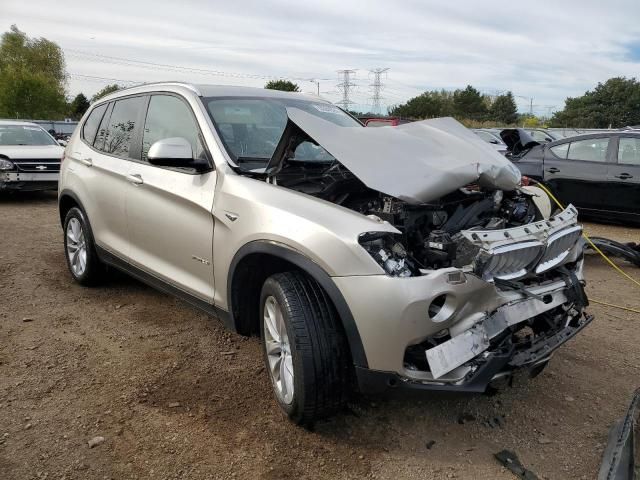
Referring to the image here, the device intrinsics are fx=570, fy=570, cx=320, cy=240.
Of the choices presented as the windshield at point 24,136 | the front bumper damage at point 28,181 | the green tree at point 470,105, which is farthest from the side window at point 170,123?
the green tree at point 470,105

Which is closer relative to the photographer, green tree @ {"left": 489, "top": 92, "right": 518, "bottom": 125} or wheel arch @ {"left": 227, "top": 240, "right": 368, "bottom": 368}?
wheel arch @ {"left": 227, "top": 240, "right": 368, "bottom": 368}

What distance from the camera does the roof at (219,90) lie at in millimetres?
4012

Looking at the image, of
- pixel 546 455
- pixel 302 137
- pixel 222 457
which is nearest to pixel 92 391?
pixel 222 457

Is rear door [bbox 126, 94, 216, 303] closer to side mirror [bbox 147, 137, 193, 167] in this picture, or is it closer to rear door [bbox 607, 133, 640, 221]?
side mirror [bbox 147, 137, 193, 167]

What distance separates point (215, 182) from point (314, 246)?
3.27ft

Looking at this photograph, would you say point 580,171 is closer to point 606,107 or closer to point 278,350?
point 278,350

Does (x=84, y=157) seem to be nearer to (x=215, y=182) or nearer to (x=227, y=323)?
(x=215, y=182)

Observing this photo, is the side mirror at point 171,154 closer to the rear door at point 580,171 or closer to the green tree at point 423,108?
the rear door at point 580,171

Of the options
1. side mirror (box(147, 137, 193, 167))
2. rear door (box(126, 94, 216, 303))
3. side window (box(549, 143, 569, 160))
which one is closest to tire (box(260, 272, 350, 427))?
rear door (box(126, 94, 216, 303))

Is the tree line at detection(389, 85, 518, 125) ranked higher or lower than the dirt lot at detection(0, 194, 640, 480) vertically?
higher

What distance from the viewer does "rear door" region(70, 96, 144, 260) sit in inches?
173

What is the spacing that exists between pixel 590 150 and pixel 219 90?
6860 millimetres

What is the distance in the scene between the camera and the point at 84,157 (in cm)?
501

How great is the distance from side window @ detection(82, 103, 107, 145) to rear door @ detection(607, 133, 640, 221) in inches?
277
